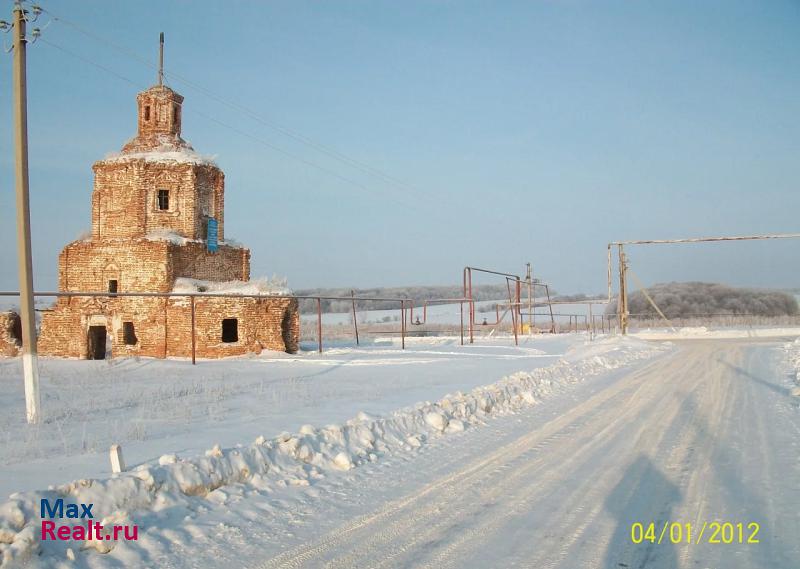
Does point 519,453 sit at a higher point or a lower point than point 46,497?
lower

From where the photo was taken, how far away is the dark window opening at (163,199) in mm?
25688

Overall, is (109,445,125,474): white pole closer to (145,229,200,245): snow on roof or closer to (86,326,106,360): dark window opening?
(145,229,200,245): snow on roof

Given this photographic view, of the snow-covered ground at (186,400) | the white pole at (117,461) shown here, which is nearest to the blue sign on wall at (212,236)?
the snow-covered ground at (186,400)

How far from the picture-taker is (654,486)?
5.94 m

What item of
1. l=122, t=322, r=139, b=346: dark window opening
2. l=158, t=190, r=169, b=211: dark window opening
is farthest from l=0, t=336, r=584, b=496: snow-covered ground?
l=158, t=190, r=169, b=211: dark window opening

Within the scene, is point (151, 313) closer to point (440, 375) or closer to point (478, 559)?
point (440, 375)

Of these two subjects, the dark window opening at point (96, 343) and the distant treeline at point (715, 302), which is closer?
the dark window opening at point (96, 343)

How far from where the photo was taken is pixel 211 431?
812 cm

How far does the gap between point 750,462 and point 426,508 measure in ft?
12.4

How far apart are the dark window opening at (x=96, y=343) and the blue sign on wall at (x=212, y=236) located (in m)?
5.21

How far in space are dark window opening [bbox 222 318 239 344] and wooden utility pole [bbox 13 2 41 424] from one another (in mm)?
15082

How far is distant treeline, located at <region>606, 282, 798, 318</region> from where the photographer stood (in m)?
88.3

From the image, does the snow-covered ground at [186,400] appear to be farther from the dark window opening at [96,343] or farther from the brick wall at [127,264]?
the brick wall at [127,264]

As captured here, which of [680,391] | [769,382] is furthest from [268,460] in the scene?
[769,382]
